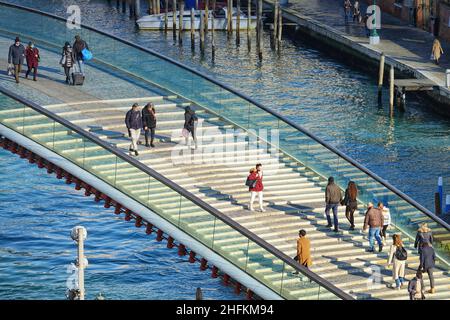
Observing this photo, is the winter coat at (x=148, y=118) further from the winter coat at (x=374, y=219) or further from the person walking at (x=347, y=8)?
the person walking at (x=347, y=8)

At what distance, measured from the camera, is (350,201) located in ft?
172

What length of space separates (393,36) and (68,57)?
3588 cm

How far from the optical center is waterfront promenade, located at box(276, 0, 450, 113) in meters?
85.7

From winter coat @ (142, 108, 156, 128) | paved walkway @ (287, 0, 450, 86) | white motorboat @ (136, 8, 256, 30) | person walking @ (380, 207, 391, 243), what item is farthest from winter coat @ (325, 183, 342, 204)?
white motorboat @ (136, 8, 256, 30)

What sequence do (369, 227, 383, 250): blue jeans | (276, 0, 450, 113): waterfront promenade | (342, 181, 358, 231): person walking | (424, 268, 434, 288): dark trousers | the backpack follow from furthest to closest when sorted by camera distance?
(276, 0, 450, 113): waterfront promenade, (342, 181, 358, 231): person walking, (369, 227, 383, 250): blue jeans, (424, 268, 434, 288): dark trousers, the backpack

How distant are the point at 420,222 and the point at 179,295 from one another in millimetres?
9663

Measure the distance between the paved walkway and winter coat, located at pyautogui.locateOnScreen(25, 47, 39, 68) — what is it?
1103 inches

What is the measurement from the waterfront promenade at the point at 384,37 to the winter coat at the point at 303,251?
34061 mm

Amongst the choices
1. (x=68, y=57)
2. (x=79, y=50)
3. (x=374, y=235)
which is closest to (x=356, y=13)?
(x=79, y=50)

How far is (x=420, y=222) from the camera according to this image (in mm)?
52719

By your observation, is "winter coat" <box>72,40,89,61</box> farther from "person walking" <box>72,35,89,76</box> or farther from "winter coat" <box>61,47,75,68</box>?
"winter coat" <box>61,47,75,68</box>

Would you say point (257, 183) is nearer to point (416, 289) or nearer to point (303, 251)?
point (303, 251)
